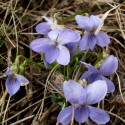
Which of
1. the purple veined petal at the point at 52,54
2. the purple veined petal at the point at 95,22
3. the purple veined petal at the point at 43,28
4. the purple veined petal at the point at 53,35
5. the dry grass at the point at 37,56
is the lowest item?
the dry grass at the point at 37,56

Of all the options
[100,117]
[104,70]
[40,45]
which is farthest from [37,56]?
[100,117]

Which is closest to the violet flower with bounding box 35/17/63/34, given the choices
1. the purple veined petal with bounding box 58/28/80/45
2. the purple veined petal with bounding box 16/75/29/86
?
the purple veined petal with bounding box 58/28/80/45

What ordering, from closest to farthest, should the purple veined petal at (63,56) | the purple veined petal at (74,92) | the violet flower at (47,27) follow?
the purple veined petal at (74,92) < the purple veined petal at (63,56) < the violet flower at (47,27)

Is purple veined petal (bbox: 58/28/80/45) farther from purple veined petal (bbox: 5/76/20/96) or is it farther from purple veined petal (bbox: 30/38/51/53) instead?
purple veined petal (bbox: 5/76/20/96)

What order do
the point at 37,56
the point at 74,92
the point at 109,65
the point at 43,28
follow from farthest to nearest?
the point at 37,56
the point at 43,28
the point at 109,65
the point at 74,92

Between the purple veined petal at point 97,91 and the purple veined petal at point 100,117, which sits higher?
the purple veined petal at point 97,91

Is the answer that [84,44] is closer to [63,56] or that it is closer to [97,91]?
[63,56]

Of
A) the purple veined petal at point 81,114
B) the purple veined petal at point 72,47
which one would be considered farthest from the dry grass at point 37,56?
the purple veined petal at point 81,114

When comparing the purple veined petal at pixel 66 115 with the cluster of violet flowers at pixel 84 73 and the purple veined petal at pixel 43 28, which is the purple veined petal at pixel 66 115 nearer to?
the cluster of violet flowers at pixel 84 73
